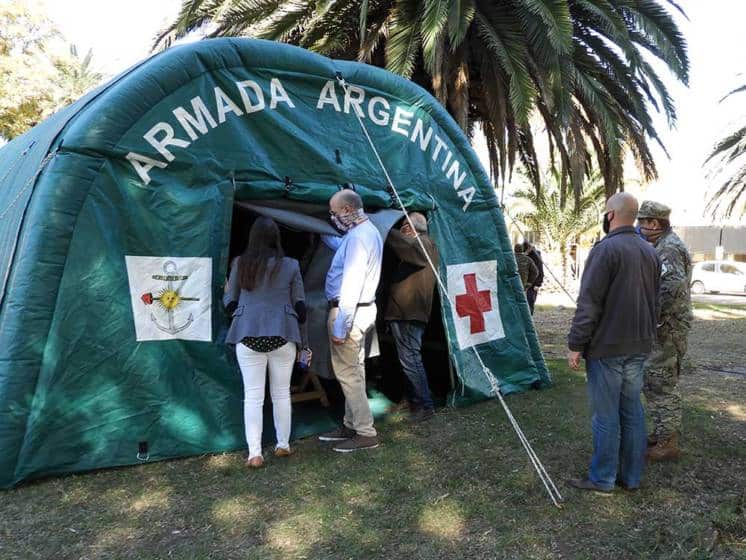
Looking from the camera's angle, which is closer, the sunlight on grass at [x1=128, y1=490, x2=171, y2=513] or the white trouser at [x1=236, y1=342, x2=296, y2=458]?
the sunlight on grass at [x1=128, y1=490, x2=171, y2=513]

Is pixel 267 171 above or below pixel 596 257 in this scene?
above

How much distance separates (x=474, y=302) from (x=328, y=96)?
2389 mm

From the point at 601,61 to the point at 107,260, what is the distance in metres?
8.54

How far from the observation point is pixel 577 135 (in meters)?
9.45

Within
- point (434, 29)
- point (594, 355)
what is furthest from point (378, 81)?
point (594, 355)

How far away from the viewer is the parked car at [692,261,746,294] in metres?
24.2

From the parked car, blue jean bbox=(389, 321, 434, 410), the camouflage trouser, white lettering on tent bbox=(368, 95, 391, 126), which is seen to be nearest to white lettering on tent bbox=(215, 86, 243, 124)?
white lettering on tent bbox=(368, 95, 391, 126)

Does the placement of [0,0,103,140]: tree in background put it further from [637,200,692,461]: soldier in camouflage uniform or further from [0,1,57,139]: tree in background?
[637,200,692,461]: soldier in camouflage uniform

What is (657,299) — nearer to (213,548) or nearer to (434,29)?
(213,548)

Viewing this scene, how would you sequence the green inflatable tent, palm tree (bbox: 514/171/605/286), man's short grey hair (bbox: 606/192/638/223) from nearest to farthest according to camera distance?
1. man's short grey hair (bbox: 606/192/638/223)
2. the green inflatable tent
3. palm tree (bbox: 514/171/605/286)

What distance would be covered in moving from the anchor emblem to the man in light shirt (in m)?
1.09

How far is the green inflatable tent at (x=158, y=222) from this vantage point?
3986mm

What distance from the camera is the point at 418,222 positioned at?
548cm

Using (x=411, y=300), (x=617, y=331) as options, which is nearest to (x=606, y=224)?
(x=617, y=331)
